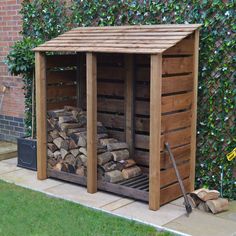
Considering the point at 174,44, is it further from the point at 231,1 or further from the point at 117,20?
the point at 117,20

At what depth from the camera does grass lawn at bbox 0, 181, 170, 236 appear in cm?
392

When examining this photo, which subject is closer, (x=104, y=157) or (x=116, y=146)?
(x=104, y=157)

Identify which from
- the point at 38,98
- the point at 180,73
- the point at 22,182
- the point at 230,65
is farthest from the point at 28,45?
the point at 230,65

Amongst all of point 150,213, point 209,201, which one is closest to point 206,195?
point 209,201

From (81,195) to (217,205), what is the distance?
142 cm

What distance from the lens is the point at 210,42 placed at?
183 inches

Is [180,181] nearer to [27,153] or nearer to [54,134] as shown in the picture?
[54,134]

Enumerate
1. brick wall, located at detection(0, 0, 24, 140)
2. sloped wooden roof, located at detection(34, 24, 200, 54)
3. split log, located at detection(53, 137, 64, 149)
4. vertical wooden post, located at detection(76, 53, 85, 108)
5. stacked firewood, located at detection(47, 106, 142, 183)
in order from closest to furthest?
1. sloped wooden roof, located at detection(34, 24, 200, 54)
2. stacked firewood, located at detection(47, 106, 142, 183)
3. split log, located at detection(53, 137, 64, 149)
4. vertical wooden post, located at detection(76, 53, 85, 108)
5. brick wall, located at detection(0, 0, 24, 140)

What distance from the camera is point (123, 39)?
4.64 metres

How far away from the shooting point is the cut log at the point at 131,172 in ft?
16.5

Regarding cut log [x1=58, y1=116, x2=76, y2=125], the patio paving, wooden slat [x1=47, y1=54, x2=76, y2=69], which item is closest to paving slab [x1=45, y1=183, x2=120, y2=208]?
the patio paving

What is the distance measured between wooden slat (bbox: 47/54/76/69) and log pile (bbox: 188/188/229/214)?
2.24 metres

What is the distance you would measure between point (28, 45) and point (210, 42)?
7.90ft

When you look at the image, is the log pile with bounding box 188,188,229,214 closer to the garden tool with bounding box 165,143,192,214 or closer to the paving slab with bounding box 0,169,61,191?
the garden tool with bounding box 165,143,192,214
